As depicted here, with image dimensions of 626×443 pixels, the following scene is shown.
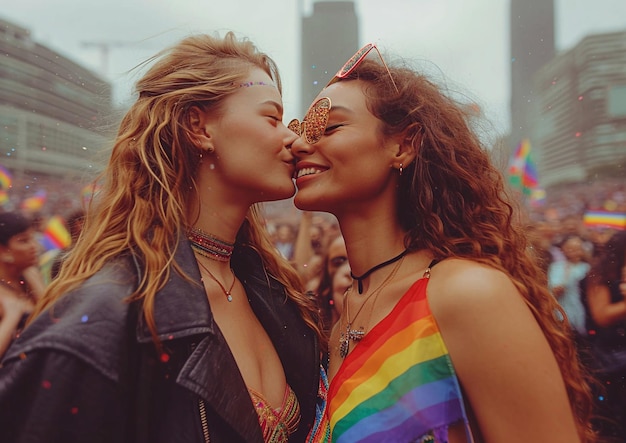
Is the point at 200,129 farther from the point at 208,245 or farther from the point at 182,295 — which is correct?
the point at 182,295

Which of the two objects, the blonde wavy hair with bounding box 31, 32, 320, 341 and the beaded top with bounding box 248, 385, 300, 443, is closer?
the blonde wavy hair with bounding box 31, 32, 320, 341

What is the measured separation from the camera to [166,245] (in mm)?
1729

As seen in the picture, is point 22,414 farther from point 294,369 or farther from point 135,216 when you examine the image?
point 294,369

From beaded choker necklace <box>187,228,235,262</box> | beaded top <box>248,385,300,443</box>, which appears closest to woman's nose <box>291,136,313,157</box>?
beaded choker necklace <box>187,228,235,262</box>

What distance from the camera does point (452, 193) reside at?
2092 mm

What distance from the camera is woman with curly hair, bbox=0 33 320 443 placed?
1353 millimetres

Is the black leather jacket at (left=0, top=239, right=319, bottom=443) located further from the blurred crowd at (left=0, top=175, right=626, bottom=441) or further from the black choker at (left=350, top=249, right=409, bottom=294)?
the blurred crowd at (left=0, top=175, right=626, bottom=441)

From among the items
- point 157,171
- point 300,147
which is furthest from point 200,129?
point 300,147

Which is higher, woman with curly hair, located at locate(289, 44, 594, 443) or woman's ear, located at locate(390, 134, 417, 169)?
woman's ear, located at locate(390, 134, 417, 169)

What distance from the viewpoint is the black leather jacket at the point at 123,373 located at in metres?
1.33

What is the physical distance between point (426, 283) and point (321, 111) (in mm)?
872

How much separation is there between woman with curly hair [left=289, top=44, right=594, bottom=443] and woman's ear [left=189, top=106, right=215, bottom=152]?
38 cm

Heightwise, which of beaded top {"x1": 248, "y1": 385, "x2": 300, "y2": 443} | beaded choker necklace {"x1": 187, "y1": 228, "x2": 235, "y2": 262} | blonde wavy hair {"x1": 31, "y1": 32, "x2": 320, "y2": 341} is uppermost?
blonde wavy hair {"x1": 31, "y1": 32, "x2": 320, "y2": 341}

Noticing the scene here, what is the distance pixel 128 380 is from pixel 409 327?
0.89 m
